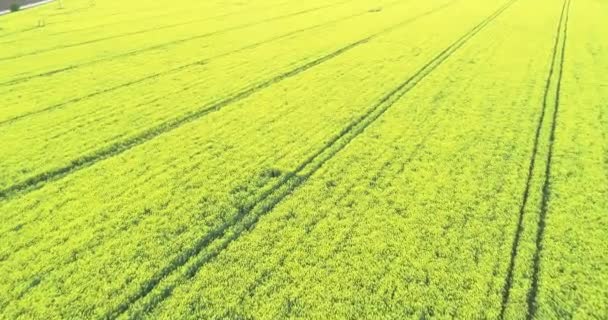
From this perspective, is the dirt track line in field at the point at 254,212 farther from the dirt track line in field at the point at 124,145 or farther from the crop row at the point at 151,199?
the dirt track line in field at the point at 124,145

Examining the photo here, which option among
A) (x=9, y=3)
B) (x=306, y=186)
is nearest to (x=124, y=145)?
(x=306, y=186)

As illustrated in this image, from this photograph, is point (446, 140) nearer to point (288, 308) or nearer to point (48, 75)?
point (288, 308)

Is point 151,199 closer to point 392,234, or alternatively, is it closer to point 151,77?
point 392,234

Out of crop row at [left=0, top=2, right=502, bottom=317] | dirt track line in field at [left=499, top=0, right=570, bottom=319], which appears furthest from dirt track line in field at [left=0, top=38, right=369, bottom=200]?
dirt track line in field at [left=499, top=0, right=570, bottom=319]

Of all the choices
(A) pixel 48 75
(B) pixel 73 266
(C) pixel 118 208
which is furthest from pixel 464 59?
(A) pixel 48 75

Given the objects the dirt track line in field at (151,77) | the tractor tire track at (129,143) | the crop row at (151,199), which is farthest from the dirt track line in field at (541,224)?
the dirt track line in field at (151,77)

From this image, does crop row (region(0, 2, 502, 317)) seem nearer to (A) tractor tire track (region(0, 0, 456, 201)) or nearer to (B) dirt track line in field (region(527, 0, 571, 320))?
(A) tractor tire track (region(0, 0, 456, 201))
